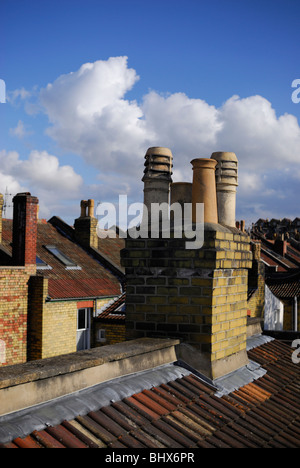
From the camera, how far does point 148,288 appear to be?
5570mm


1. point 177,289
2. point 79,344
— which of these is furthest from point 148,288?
point 79,344

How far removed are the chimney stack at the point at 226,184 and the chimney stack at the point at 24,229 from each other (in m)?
13.1

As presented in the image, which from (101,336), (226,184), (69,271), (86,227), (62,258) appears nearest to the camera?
(226,184)

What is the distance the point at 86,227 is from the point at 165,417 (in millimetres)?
21970

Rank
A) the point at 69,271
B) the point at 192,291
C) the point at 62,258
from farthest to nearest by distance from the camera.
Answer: the point at 62,258
the point at 69,271
the point at 192,291

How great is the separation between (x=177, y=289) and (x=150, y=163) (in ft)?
5.31

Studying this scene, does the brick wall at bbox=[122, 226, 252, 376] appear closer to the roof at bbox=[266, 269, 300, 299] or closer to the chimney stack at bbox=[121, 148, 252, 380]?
the chimney stack at bbox=[121, 148, 252, 380]

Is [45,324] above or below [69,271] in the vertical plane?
below

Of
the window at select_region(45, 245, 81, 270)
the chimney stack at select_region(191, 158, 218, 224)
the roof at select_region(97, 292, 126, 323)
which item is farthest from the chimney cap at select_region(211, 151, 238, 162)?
the window at select_region(45, 245, 81, 270)

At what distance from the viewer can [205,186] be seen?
5.91 meters

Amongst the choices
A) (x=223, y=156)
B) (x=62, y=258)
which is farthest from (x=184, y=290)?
(x=62, y=258)

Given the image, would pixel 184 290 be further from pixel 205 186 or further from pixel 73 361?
pixel 73 361

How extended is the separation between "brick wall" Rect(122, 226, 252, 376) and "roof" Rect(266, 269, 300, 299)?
90.7ft
